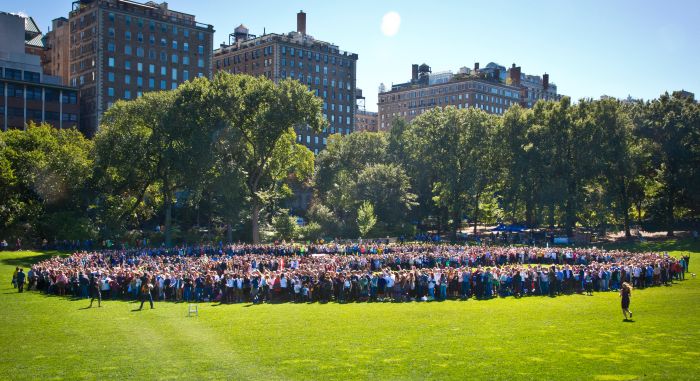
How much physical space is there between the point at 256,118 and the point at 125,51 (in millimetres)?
57268

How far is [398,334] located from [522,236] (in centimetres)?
6117

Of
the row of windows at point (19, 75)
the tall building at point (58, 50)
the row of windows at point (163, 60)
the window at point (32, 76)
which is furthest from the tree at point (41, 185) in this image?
the tall building at point (58, 50)

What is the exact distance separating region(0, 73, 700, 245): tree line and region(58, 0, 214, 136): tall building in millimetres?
37026

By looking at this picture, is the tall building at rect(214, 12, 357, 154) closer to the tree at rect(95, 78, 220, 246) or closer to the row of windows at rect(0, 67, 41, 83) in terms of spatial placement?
the row of windows at rect(0, 67, 41, 83)

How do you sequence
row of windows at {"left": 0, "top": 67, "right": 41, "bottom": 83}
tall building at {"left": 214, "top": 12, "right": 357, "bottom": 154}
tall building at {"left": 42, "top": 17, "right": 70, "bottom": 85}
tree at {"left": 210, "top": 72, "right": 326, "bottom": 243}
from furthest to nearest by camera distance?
Answer: tall building at {"left": 214, "top": 12, "right": 357, "bottom": 154}
tall building at {"left": 42, "top": 17, "right": 70, "bottom": 85}
row of windows at {"left": 0, "top": 67, "right": 41, "bottom": 83}
tree at {"left": 210, "top": 72, "right": 326, "bottom": 243}

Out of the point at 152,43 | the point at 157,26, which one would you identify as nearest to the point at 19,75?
the point at 152,43

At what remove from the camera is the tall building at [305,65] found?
145m

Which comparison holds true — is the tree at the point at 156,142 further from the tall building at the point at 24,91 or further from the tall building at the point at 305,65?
the tall building at the point at 305,65

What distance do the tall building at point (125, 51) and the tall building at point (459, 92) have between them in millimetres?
74820

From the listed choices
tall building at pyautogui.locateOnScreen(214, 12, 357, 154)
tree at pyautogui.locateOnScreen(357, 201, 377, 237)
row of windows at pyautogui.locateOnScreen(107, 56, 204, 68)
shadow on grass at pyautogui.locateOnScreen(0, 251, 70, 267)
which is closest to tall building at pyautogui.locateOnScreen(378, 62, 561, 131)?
tall building at pyautogui.locateOnScreen(214, 12, 357, 154)

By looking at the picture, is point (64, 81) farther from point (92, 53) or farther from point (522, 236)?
point (522, 236)

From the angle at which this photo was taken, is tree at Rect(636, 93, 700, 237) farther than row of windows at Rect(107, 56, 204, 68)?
No

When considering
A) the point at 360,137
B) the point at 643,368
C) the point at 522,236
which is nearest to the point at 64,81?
the point at 360,137

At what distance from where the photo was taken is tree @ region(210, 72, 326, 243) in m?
71.1
